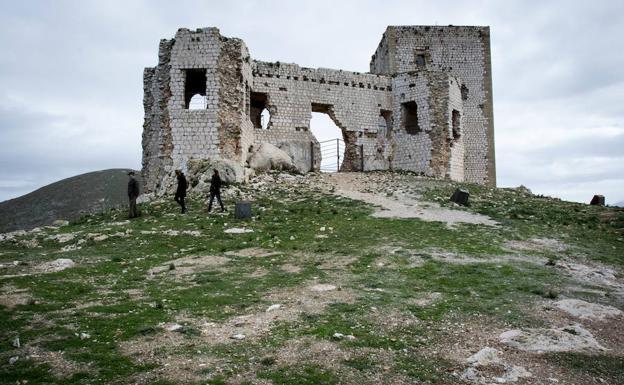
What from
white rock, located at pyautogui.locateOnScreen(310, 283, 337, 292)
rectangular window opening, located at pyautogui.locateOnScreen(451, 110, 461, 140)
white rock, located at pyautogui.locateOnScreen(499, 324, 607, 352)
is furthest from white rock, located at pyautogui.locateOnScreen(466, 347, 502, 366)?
rectangular window opening, located at pyautogui.locateOnScreen(451, 110, 461, 140)

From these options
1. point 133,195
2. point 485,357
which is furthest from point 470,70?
point 485,357

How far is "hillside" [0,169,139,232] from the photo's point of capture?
126 feet

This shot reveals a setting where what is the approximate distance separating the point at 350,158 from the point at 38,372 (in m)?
24.0

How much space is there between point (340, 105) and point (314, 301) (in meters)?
21.3

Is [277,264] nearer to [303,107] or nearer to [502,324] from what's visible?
[502,324]

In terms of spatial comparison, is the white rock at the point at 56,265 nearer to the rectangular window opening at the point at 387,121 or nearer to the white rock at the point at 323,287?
the white rock at the point at 323,287

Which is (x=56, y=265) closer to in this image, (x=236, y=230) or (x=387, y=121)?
(x=236, y=230)

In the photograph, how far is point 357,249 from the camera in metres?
11.7

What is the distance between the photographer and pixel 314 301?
7836 mm

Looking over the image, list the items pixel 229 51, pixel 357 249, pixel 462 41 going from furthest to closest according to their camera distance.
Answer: pixel 462 41
pixel 229 51
pixel 357 249

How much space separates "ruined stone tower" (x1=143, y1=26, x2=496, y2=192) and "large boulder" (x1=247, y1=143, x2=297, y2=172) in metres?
0.45

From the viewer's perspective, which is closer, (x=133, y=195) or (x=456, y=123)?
(x=133, y=195)

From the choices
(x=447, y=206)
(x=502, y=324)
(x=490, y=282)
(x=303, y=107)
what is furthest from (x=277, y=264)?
(x=303, y=107)

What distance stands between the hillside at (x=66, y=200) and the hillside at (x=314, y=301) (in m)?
26.0
